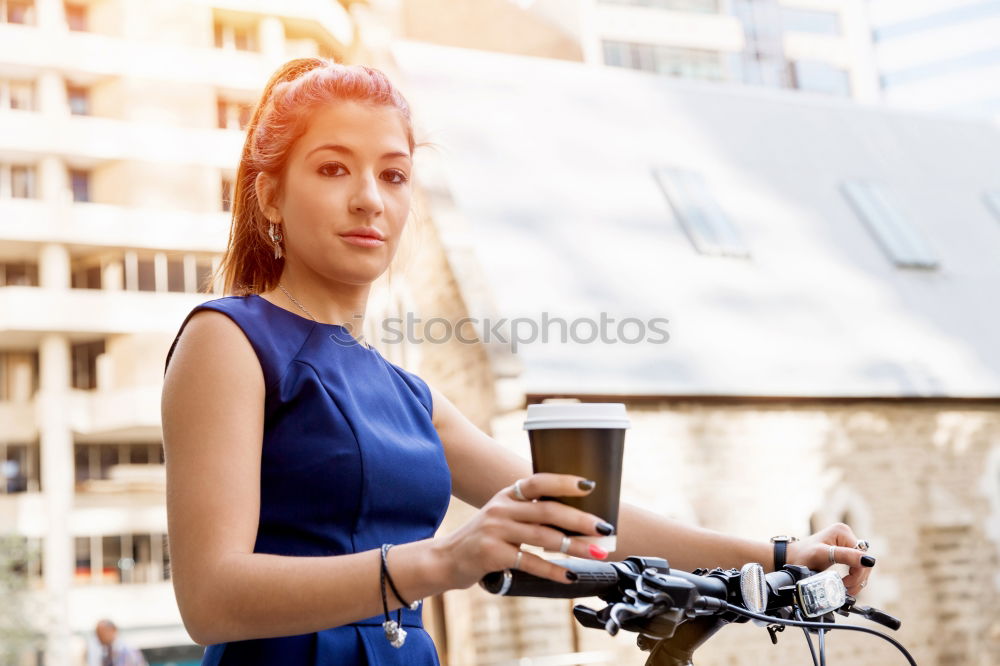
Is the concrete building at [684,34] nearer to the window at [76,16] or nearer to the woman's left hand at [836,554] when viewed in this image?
the window at [76,16]

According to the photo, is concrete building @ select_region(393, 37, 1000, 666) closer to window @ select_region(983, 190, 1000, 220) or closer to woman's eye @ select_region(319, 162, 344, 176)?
window @ select_region(983, 190, 1000, 220)

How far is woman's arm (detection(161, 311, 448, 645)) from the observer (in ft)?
4.19

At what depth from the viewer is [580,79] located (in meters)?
15.5

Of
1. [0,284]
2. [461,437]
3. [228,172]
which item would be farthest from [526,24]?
[461,437]

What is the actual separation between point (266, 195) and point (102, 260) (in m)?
30.1

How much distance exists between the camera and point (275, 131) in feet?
5.61

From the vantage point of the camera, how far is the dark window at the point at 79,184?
3047 centimetres

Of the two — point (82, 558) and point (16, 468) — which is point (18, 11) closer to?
point (16, 468)

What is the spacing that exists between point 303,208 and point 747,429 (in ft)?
36.6

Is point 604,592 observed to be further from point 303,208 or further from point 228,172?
point 228,172

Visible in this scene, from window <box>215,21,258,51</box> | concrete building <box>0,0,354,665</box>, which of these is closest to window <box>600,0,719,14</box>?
window <box>215,21,258,51</box>

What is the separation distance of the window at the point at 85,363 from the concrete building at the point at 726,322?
60.4 ft

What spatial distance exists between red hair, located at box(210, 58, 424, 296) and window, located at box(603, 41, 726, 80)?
38.6 metres

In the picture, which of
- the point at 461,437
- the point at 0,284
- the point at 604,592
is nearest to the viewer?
the point at 604,592
